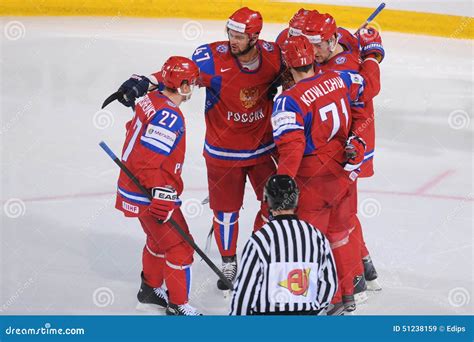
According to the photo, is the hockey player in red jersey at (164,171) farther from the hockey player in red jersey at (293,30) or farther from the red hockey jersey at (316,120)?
the hockey player in red jersey at (293,30)

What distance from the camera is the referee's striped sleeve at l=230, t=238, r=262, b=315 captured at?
9.59ft

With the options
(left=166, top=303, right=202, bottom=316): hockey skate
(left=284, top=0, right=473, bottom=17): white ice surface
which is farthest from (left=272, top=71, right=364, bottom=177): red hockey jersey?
(left=284, top=0, right=473, bottom=17): white ice surface

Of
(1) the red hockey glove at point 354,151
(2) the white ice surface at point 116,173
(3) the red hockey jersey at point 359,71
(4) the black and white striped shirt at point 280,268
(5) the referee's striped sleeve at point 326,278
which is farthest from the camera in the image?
(2) the white ice surface at point 116,173

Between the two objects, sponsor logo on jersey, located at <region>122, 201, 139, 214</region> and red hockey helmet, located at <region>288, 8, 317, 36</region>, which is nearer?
sponsor logo on jersey, located at <region>122, 201, 139, 214</region>

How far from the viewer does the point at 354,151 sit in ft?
12.5

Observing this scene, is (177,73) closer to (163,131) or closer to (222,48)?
(163,131)

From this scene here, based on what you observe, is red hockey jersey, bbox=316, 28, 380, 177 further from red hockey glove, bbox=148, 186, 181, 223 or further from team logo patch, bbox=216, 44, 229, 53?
red hockey glove, bbox=148, 186, 181, 223

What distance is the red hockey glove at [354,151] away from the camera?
383 cm

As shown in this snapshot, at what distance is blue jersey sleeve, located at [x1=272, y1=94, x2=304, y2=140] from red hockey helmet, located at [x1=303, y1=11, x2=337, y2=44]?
433 mm

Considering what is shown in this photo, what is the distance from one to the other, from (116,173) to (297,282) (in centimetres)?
277

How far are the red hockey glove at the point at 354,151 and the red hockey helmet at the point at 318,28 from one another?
0.47 meters

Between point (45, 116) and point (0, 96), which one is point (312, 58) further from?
point (0, 96)

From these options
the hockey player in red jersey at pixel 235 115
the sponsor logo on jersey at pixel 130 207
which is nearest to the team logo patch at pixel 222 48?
the hockey player in red jersey at pixel 235 115

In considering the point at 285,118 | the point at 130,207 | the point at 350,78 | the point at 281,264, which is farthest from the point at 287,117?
the point at 281,264
